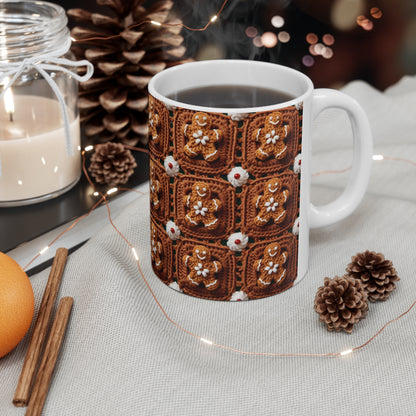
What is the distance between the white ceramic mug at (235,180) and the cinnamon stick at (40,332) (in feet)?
0.33

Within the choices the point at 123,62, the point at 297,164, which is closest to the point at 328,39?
the point at 123,62

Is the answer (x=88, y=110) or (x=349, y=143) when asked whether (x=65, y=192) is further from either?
(x=349, y=143)

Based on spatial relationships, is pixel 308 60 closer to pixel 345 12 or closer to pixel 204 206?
pixel 345 12

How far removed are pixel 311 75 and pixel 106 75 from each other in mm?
414

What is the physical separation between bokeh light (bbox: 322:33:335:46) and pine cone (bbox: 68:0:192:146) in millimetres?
297

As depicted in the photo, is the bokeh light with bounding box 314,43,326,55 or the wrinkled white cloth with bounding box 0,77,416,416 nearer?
the wrinkled white cloth with bounding box 0,77,416,416

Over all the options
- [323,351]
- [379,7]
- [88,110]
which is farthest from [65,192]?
[379,7]

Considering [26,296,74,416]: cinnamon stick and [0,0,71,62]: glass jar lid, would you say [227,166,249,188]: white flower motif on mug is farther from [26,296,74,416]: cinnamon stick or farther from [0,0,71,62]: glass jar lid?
[0,0,71,62]: glass jar lid

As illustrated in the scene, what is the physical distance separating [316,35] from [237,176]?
0.64 m

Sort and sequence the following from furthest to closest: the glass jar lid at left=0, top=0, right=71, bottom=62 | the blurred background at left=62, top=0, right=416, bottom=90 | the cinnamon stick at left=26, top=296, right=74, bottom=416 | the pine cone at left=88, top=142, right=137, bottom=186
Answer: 1. the blurred background at left=62, top=0, right=416, bottom=90
2. the pine cone at left=88, top=142, right=137, bottom=186
3. the glass jar lid at left=0, top=0, right=71, bottom=62
4. the cinnamon stick at left=26, top=296, right=74, bottom=416

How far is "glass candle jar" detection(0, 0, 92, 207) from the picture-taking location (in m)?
0.72

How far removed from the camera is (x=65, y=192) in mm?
807

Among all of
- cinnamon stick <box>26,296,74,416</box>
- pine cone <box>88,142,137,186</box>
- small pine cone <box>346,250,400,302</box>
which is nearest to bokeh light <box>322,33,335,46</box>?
pine cone <box>88,142,137,186</box>

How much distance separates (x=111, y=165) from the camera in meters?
0.83
